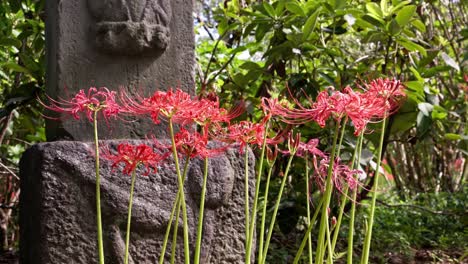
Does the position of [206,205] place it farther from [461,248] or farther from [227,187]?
[461,248]

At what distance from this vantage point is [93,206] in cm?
203

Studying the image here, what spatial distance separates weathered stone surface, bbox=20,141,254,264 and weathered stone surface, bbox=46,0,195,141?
0.58 feet

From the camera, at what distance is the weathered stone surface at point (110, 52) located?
7.04 ft

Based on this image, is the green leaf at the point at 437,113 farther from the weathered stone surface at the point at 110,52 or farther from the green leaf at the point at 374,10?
the weathered stone surface at the point at 110,52

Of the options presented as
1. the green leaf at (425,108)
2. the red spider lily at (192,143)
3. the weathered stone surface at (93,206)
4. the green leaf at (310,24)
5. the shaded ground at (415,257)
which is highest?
the green leaf at (310,24)

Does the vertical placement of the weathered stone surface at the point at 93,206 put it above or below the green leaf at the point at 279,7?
below

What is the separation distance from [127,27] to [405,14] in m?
1.18

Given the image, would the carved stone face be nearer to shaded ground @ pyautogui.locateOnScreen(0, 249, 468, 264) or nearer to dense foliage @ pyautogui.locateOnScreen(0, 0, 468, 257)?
dense foliage @ pyautogui.locateOnScreen(0, 0, 468, 257)

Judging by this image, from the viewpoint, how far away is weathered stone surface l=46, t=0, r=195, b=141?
7.04 feet

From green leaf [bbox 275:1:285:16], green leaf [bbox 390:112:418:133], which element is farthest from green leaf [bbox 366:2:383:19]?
green leaf [bbox 390:112:418:133]

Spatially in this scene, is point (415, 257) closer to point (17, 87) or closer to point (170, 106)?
point (17, 87)

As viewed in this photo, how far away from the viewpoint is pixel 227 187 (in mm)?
2158

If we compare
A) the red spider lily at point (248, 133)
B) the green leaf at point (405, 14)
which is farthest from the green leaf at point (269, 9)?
the red spider lily at point (248, 133)

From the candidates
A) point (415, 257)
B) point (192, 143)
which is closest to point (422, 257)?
point (415, 257)
